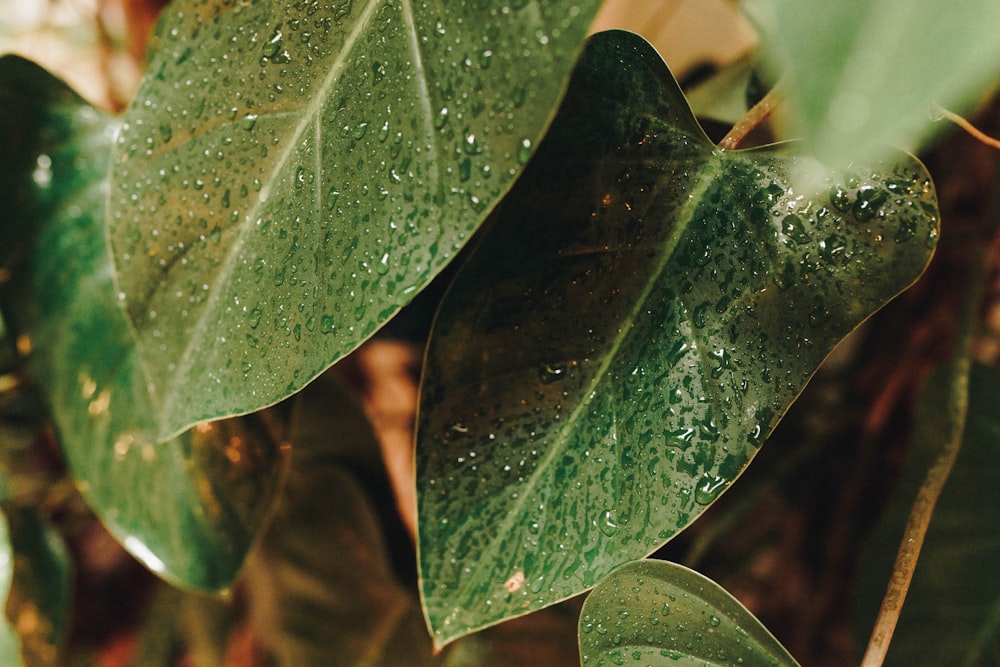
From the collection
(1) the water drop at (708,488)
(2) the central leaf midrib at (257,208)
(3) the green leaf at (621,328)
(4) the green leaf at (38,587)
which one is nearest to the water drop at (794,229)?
(3) the green leaf at (621,328)

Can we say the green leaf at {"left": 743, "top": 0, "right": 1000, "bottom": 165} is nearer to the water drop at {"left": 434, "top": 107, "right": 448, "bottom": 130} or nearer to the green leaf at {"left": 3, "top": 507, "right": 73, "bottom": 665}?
the water drop at {"left": 434, "top": 107, "right": 448, "bottom": 130}

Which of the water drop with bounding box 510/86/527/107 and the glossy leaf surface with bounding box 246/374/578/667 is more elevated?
the water drop with bounding box 510/86/527/107

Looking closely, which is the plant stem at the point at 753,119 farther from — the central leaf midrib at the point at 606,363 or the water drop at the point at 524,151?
the water drop at the point at 524,151

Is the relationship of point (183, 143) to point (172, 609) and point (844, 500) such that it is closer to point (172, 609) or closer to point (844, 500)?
point (172, 609)

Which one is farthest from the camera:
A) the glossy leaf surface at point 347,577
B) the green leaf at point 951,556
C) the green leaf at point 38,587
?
the glossy leaf surface at point 347,577

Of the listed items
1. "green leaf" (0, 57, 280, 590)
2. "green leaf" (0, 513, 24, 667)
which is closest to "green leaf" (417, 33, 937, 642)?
"green leaf" (0, 57, 280, 590)

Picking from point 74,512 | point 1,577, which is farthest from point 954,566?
point 74,512
